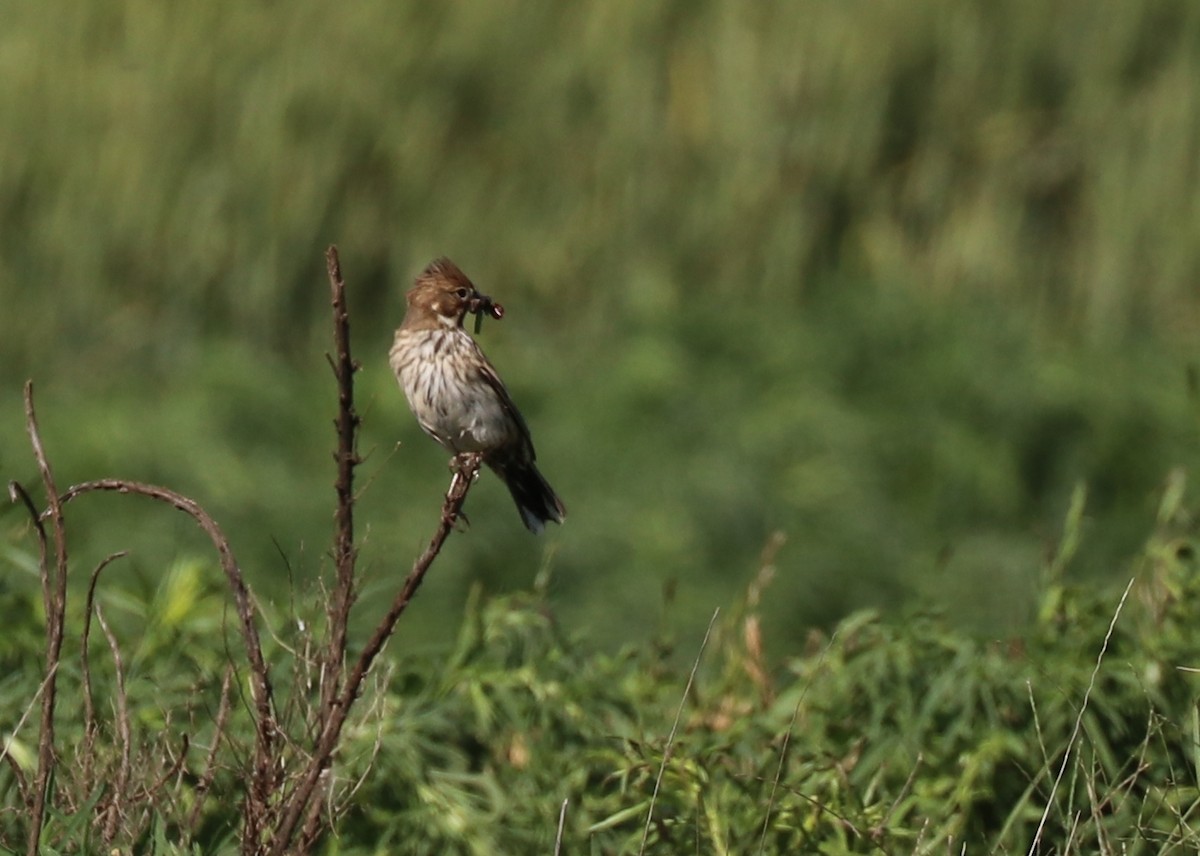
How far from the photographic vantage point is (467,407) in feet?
17.8

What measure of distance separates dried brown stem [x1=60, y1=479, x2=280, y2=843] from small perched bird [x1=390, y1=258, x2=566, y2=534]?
1.51 meters

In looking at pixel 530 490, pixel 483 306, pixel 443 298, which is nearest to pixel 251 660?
pixel 483 306

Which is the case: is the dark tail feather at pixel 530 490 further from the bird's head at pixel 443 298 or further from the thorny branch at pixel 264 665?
the thorny branch at pixel 264 665

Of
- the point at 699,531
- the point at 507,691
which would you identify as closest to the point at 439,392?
the point at 507,691

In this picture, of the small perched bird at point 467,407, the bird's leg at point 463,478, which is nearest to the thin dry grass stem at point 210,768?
the bird's leg at point 463,478

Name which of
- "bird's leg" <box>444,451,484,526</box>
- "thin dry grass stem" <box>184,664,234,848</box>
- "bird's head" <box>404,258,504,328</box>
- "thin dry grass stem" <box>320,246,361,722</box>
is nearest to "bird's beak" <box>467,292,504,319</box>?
"bird's head" <box>404,258,504,328</box>

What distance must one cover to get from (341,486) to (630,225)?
8022 mm

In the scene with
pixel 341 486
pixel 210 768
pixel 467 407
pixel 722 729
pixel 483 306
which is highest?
pixel 483 306

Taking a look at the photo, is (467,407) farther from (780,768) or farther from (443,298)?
(780,768)

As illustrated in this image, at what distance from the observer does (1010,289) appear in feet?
37.0

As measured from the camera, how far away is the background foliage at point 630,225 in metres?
10.4

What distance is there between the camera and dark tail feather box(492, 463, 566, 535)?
17.9 ft

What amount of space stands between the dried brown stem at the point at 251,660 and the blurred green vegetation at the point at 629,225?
6.28m

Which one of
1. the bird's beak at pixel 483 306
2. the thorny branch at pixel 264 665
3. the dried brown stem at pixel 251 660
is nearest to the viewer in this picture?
the thorny branch at pixel 264 665
